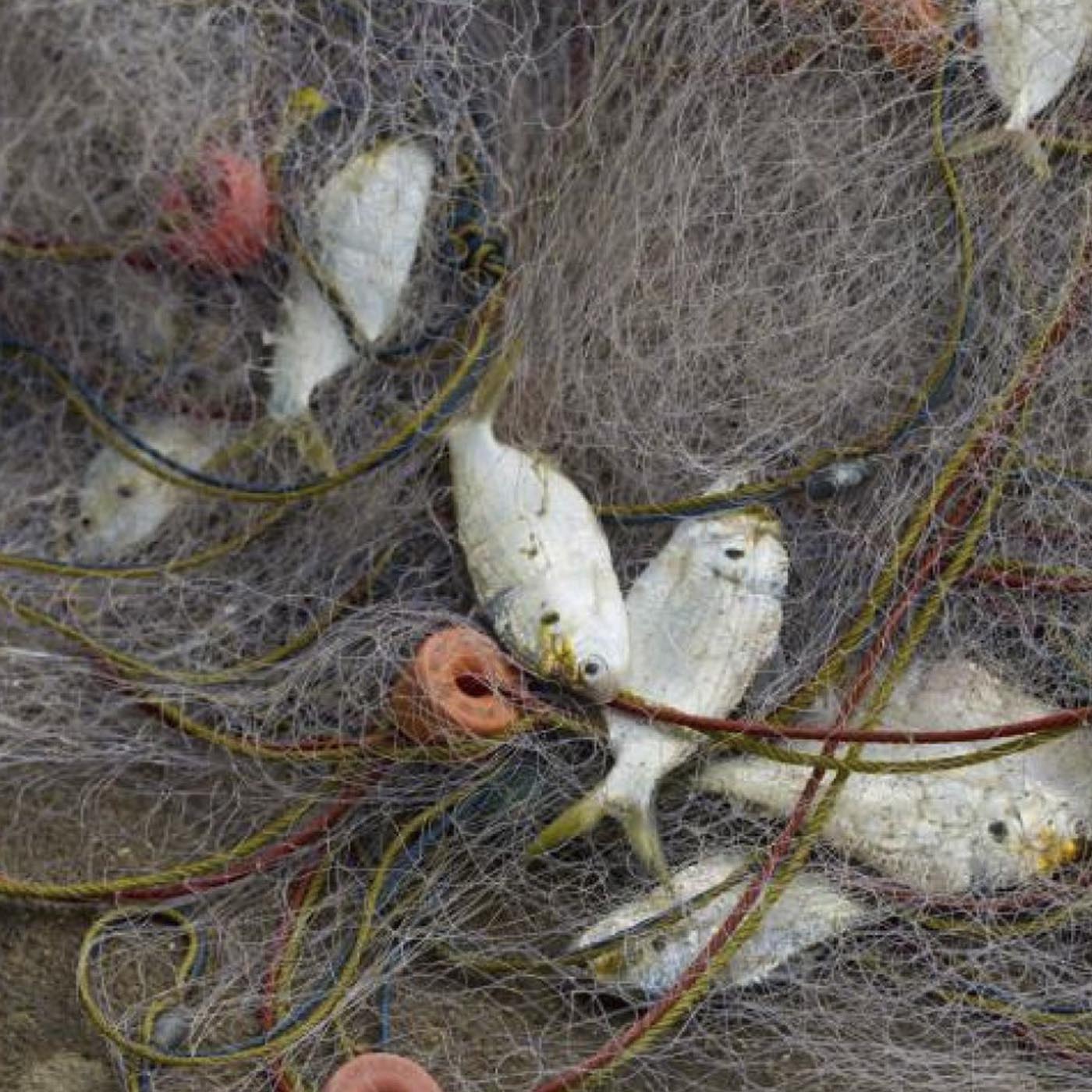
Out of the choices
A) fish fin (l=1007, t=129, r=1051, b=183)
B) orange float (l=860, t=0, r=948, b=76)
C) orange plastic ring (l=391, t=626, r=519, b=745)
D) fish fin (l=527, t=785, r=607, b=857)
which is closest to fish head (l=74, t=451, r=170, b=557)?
orange plastic ring (l=391, t=626, r=519, b=745)

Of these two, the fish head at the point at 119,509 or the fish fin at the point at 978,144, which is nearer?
the fish fin at the point at 978,144

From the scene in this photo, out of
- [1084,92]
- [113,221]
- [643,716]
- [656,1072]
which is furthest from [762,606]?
[113,221]

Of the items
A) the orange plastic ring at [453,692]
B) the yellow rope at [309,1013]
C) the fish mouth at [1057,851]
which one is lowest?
the yellow rope at [309,1013]

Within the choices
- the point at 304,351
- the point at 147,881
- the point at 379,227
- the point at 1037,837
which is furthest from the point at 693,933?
the point at 379,227

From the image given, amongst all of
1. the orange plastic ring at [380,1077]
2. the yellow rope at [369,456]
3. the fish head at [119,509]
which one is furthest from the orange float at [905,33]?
the orange plastic ring at [380,1077]

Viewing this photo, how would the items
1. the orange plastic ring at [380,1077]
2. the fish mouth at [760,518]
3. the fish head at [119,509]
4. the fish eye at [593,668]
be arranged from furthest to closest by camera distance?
the fish head at [119,509] → the fish mouth at [760,518] → the fish eye at [593,668] → the orange plastic ring at [380,1077]

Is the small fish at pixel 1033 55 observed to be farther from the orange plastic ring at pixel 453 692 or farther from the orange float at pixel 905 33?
the orange plastic ring at pixel 453 692

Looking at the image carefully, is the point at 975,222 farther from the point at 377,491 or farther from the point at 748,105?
the point at 377,491
